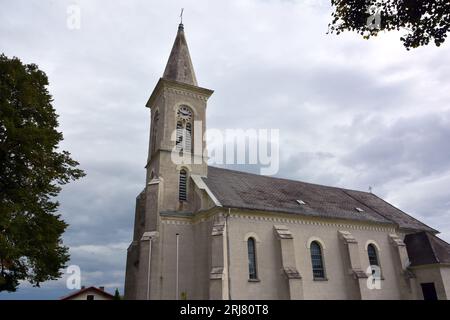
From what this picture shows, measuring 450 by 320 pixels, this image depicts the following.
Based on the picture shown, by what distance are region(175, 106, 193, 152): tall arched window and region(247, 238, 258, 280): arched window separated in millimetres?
9460

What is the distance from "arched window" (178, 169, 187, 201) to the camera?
1041 inches

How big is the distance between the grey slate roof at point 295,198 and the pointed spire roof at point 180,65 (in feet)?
28.0

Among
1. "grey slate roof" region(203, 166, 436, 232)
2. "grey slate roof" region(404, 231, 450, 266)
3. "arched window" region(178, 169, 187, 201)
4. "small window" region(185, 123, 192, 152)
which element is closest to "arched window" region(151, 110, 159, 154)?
"small window" region(185, 123, 192, 152)

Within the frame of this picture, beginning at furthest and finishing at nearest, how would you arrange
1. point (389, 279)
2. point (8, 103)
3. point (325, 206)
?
point (325, 206) → point (389, 279) → point (8, 103)

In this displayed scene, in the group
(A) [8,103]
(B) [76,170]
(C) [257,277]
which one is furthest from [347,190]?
(A) [8,103]

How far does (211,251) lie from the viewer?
72.4 feet

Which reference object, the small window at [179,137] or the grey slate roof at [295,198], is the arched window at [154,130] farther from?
the grey slate roof at [295,198]

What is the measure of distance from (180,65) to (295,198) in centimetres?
1608

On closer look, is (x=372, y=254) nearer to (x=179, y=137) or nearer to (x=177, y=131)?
(x=179, y=137)

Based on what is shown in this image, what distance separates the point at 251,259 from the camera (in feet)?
75.9

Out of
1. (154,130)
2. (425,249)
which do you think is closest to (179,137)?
(154,130)

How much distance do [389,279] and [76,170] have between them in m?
25.4
